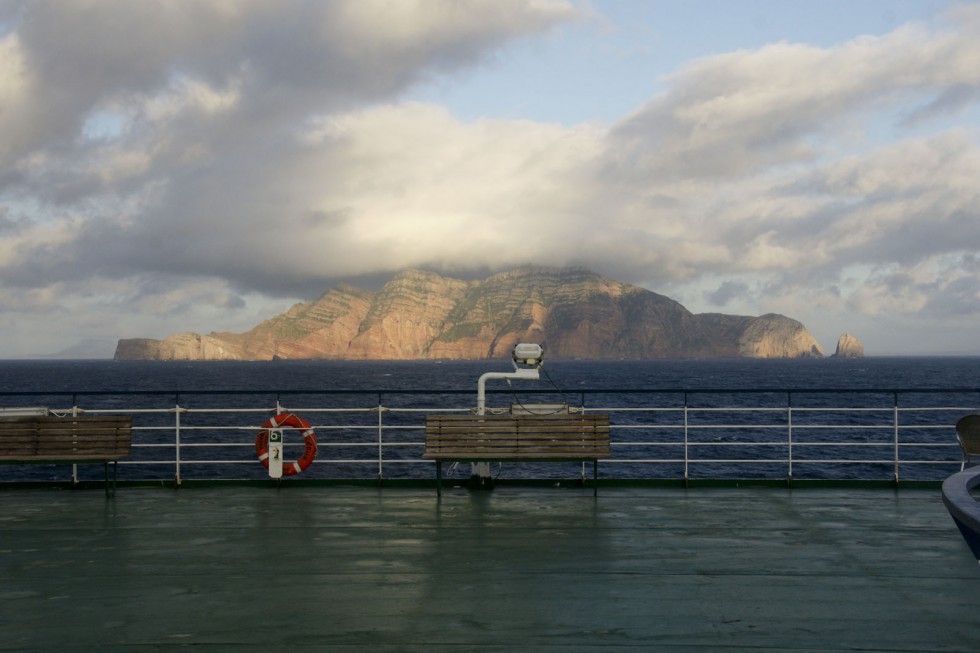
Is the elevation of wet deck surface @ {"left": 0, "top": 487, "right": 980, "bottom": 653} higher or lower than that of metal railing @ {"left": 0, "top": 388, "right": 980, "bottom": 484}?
higher

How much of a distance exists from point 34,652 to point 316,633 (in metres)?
1.46

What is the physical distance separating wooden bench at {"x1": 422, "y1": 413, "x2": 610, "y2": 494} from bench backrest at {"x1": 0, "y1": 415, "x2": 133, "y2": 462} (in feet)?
11.8

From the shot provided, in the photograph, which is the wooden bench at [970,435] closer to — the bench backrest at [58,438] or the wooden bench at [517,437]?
the wooden bench at [517,437]

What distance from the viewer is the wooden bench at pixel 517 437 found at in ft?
31.9

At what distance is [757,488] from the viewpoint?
34.9 ft

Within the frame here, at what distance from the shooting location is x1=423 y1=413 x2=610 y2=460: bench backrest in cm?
973

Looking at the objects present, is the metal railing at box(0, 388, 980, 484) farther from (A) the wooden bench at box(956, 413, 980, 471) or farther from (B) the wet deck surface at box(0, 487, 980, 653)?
(A) the wooden bench at box(956, 413, 980, 471)

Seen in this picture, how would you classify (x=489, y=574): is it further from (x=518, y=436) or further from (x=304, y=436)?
(x=304, y=436)

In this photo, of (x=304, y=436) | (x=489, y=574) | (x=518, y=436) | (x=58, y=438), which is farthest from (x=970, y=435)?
(x=58, y=438)

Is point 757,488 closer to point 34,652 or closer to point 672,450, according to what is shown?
point 34,652

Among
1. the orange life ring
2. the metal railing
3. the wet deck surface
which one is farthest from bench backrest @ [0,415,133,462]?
the orange life ring

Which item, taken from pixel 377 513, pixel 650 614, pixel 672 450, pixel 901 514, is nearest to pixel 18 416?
pixel 377 513

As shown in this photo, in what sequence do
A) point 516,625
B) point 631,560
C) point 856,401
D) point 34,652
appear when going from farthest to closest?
point 856,401
point 631,560
point 516,625
point 34,652

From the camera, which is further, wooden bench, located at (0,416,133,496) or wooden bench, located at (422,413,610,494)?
wooden bench, located at (0,416,133,496)
